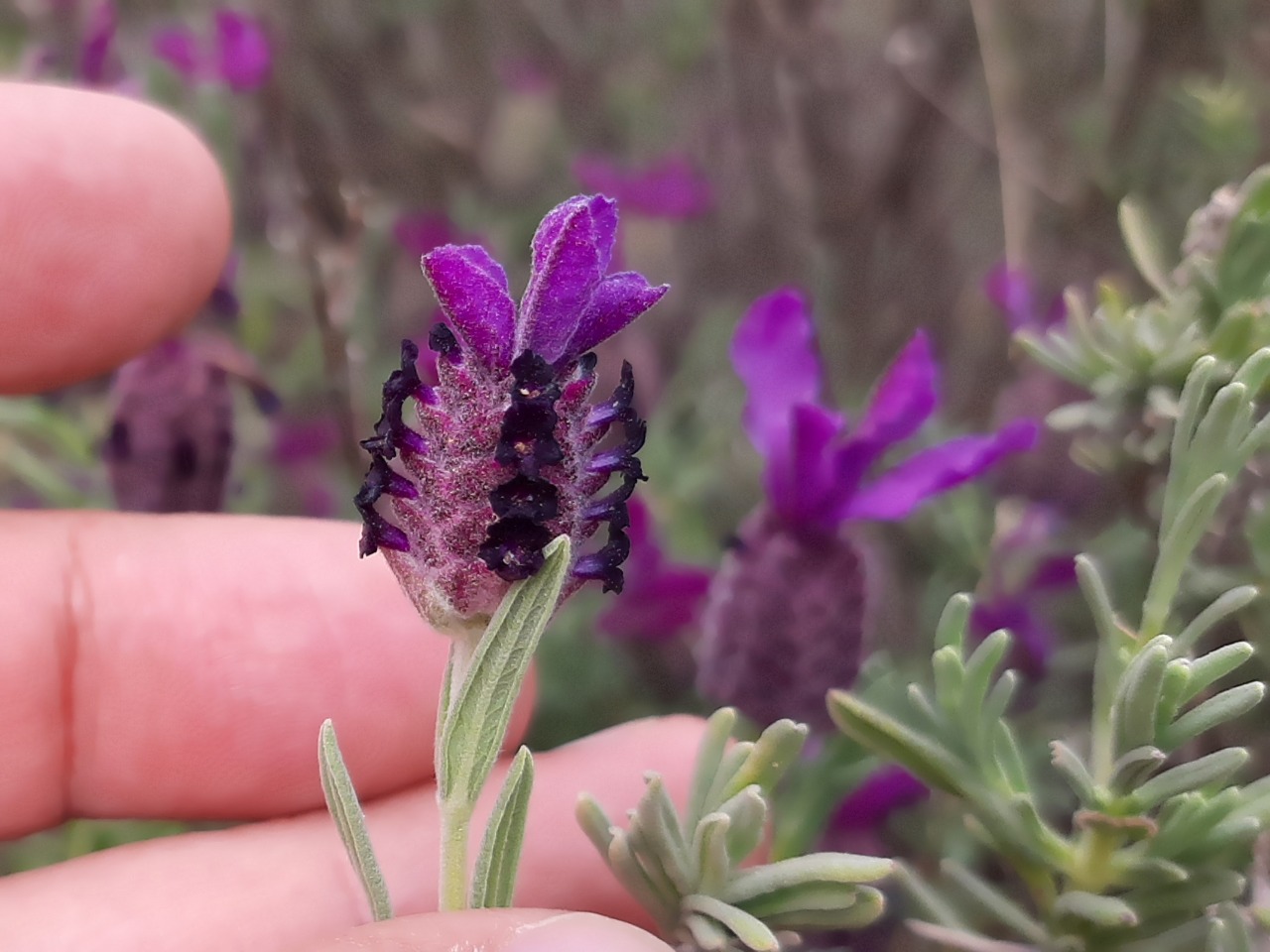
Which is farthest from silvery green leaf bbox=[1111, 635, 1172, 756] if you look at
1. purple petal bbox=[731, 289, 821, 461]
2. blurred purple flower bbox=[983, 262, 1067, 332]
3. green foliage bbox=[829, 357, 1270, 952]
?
blurred purple flower bbox=[983, 262, 1067, 332]

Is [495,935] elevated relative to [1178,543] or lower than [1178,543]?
lower

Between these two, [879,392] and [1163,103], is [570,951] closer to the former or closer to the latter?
[879,392]

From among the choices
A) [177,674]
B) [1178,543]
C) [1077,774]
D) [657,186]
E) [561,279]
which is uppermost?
[657,186]

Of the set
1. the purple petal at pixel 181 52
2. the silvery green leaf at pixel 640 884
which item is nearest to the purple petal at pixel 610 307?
the silvery green leaf at pixel 640 884

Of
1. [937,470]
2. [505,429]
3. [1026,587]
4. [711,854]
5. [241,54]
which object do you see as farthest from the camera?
[241,54]

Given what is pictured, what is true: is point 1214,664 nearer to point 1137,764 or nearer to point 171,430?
point 1137,764

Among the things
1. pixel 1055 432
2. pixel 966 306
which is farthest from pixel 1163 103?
pixel 1055 432

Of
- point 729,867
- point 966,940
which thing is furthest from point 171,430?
point 966,940

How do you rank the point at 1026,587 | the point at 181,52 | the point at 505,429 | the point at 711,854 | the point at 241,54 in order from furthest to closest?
the point at 181,52
the point at 241,54
the point at 1026,587
the point at 711,854
the point at 505,429
